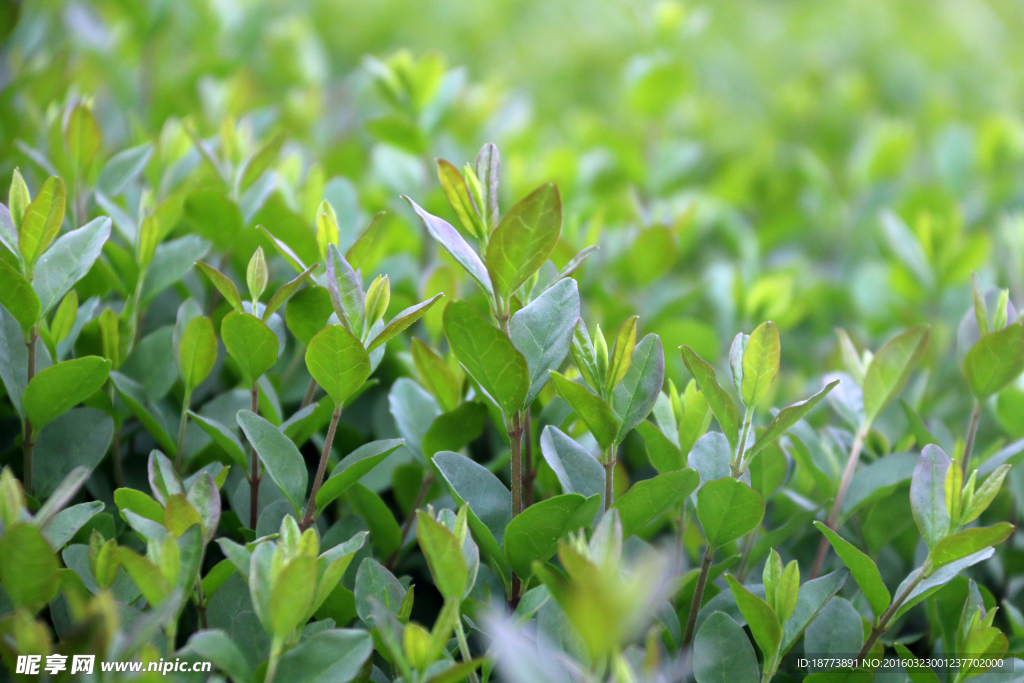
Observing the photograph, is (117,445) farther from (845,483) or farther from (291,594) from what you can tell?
(845,483)

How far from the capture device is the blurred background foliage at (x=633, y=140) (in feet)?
4.56

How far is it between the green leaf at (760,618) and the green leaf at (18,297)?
2.70 ft

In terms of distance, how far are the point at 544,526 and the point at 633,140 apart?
150 cm

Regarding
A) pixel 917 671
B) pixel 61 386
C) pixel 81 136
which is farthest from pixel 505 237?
pixel 81 136

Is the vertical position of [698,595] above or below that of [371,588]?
below

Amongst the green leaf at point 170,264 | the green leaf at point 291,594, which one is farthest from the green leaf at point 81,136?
the green leaf at point 291,594

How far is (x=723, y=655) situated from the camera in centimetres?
85

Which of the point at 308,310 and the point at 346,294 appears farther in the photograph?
the point at 308,310

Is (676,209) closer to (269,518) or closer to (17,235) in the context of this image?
(269,518)

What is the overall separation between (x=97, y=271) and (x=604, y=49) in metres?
2.39

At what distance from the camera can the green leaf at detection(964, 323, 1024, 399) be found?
94cm

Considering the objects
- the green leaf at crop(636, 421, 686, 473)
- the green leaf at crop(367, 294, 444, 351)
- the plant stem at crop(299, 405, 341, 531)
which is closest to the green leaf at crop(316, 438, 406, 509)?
the plant stem at crop(299, 405, 341, 531)

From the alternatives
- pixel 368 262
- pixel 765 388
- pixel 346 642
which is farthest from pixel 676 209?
pixel 346 642

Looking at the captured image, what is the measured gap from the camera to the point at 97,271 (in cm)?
107
